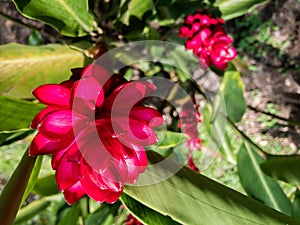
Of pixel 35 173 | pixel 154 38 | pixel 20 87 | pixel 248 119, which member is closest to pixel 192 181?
pixel 35 173

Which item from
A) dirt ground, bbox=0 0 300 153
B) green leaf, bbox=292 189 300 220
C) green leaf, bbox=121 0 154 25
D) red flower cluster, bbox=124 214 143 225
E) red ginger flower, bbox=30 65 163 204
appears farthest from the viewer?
dirt ground, bbox=0 0 300 153

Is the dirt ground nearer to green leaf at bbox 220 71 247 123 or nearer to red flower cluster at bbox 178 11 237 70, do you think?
green leaf at bbox 220 71 247 123

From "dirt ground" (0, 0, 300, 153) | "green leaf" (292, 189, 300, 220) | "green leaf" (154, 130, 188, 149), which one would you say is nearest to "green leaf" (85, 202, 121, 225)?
"green leaf" (154, 130, 188, 149)

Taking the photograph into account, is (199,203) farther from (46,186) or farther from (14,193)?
(46,186)

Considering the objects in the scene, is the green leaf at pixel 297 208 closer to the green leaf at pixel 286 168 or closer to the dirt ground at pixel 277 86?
the green leaf at pixel 286 168

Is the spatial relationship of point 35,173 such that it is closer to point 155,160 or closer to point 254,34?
point 155,160

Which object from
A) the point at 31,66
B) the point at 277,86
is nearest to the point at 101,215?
the point at 31,66
